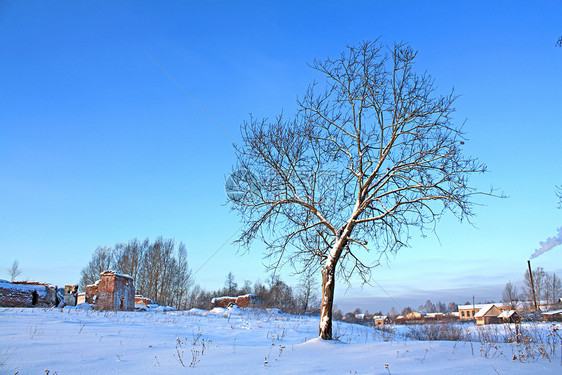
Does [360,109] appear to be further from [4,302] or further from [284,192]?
[4,302]

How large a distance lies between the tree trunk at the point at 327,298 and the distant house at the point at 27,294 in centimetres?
2026

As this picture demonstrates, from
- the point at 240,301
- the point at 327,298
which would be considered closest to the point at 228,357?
the point at 327,298

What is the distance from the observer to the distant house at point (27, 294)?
20.4 metres

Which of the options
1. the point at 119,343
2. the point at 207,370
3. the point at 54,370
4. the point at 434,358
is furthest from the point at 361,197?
the point at 54,370

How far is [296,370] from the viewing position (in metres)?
5.59

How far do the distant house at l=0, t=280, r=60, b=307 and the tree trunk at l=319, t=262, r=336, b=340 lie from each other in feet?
66.5

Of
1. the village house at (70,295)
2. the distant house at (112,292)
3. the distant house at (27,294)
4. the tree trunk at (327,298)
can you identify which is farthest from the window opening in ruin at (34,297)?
the tree trunk at (327,298)

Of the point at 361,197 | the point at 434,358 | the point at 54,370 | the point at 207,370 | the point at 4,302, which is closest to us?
the point at 54,370

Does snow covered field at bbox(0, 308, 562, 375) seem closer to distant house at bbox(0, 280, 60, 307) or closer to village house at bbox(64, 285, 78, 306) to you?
distant house at bbox(0, 280, 60, 307)

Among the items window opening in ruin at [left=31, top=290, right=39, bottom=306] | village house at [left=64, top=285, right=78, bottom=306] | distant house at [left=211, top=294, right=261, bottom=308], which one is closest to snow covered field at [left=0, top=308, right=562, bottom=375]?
window opening in ruin at [left=31, top=290, right=39, bottom=306]

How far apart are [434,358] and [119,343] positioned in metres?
6.37

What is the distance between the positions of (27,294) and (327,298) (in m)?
21.0

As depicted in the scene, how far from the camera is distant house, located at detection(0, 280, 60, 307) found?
2042 centimetres

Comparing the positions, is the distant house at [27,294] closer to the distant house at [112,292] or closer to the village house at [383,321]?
→ the distant house at [112,292]
